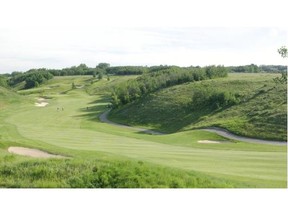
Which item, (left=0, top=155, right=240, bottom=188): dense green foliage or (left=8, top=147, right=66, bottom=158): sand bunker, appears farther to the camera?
(left=8, top=147, right=66, bottom=158): sand bunker

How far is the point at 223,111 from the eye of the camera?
6562 cm

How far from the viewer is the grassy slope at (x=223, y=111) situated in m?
52.7

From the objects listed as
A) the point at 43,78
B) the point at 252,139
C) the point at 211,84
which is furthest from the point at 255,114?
the point at 43,78

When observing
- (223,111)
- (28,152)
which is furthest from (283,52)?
(28,152)

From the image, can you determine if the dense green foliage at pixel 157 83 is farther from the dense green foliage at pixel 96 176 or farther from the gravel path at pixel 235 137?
the dense green foliage at pixel 96 176

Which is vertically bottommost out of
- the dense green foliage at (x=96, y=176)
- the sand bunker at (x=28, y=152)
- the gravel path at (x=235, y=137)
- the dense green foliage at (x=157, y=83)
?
the gravel path at (x=235, y=137)

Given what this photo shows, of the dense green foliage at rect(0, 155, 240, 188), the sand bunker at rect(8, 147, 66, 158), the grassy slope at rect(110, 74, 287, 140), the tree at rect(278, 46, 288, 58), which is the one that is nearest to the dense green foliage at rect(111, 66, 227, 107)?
the grassy slope at rect(110, 74, 287, 140)

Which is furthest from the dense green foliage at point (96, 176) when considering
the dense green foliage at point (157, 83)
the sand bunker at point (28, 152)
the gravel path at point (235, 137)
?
the dense green foliage at point (157, 83)

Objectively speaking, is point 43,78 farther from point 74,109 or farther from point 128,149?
point 128,149

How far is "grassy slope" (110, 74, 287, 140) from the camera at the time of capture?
173 feet

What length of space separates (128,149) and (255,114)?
31946 mm

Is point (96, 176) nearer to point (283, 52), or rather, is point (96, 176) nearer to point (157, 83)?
point (283, 52)

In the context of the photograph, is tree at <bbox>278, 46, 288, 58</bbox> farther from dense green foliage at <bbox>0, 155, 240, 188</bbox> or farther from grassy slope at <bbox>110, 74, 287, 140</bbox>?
dense green foliage at <bbox>0, 155, 240, 188</bbox>

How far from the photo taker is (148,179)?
1584 centimetres
